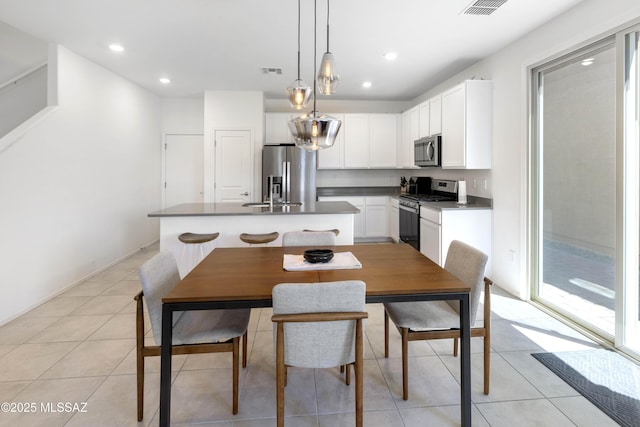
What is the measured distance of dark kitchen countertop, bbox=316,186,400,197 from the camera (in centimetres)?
627

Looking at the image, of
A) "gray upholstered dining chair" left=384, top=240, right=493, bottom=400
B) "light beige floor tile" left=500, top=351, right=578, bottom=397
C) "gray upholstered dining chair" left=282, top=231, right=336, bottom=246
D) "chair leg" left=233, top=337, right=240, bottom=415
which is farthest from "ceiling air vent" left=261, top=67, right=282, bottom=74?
"light beige floor tile" left=500, top=351, right=578, bottom=397

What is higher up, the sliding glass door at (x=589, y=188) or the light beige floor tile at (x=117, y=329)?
the sliding glass door at (x=589, y=188)

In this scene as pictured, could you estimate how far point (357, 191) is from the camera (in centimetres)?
641

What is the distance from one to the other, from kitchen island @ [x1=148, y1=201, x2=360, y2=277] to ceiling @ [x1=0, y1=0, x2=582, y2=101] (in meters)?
1.74

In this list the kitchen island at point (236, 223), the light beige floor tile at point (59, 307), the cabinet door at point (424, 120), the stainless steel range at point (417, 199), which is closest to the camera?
the light beige floor tile at point (59, 307)

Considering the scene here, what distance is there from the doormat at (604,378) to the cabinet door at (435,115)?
305cm

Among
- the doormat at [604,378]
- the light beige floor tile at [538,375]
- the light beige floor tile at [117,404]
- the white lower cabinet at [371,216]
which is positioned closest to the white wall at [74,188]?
the light beige floor tile at [117,404]

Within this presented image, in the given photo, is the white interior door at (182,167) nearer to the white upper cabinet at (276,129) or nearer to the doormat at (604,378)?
the white upper cabinet at (276,129)

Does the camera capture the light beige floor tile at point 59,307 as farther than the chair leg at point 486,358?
Yes

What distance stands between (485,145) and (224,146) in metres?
3.93

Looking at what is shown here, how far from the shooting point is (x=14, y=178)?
3096 millimetres

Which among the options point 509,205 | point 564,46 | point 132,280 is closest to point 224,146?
point 132,280

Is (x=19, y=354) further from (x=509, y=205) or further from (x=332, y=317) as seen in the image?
(x=509, y=205)

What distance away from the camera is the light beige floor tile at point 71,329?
8.67ft
